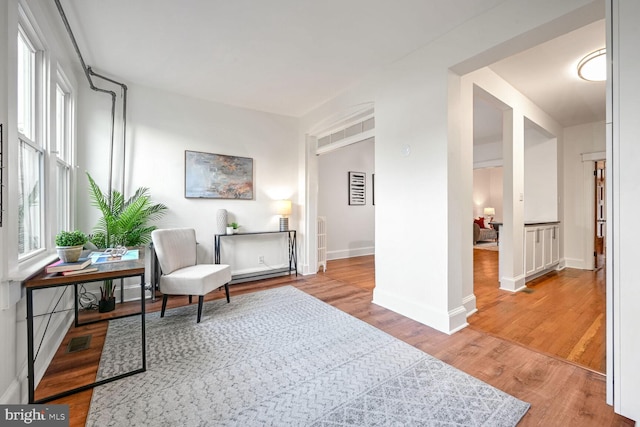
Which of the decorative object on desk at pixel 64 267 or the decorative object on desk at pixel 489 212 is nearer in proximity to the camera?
the decorative object on desk at pixel 64 267

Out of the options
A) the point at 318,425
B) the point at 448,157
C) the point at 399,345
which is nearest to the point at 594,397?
the point at 399,345

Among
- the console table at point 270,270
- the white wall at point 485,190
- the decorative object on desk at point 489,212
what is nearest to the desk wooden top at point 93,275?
the console table at point 270,270

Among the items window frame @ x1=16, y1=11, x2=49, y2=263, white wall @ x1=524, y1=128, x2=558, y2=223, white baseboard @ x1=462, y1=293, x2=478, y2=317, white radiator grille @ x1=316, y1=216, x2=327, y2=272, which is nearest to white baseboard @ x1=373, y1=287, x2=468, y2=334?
white baseboard @ x1=462, y1=293, x2=478, y2=317

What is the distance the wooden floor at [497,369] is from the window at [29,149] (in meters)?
0.86

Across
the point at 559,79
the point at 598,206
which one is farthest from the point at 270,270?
the point at 598,206

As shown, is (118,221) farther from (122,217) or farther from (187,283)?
(187,283)

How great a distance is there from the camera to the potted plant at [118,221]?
283cm

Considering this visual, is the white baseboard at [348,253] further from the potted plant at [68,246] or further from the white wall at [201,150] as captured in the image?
the potted plant at [68,246]

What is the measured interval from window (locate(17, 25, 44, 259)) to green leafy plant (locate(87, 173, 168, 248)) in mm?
754

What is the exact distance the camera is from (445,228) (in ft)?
7.73

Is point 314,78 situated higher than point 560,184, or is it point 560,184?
point 314,78

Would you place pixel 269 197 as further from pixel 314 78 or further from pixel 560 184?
pixel 560 184

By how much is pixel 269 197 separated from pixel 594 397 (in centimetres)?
394

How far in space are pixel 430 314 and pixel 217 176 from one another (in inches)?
127
